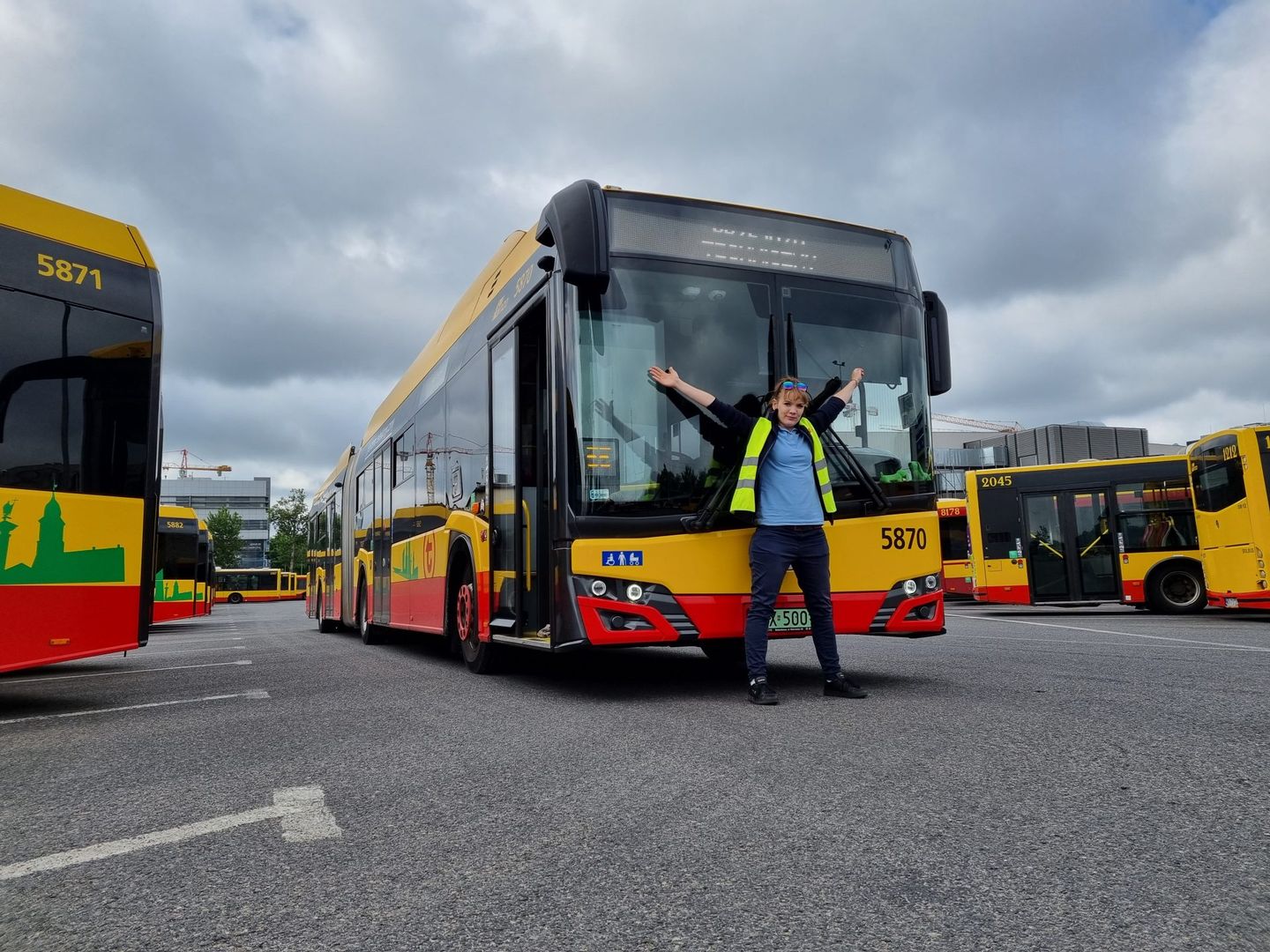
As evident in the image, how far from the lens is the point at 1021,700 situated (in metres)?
5.22

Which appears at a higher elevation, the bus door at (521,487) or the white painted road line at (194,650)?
the bus door at (521,487)

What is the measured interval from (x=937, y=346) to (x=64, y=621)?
20.3 feet

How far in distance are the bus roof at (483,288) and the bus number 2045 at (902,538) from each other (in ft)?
7.22

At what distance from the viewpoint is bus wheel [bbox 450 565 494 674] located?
758 cm

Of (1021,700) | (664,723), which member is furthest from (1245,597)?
(664,723)

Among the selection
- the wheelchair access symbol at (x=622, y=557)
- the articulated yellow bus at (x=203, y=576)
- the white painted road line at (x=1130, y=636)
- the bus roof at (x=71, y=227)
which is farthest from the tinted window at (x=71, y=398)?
the articulated yellow bus at (x=203, y=576)

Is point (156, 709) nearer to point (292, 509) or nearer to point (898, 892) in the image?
point (898, 892)

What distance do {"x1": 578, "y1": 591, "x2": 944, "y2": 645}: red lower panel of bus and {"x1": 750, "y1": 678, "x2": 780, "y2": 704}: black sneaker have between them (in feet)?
1.33

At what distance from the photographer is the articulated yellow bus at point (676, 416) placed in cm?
558

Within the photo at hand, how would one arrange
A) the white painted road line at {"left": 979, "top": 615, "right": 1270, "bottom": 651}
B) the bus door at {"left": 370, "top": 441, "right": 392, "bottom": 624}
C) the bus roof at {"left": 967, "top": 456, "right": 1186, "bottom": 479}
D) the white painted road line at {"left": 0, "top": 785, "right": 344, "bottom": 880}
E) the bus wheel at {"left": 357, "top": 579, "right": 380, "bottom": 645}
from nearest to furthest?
the white painted road line at {"left": 0, "top": 785, "right": 344, "bottom": 880} → the white painted road line at {"left": 979, "top": 615, "right": 1270, "bottom": 651} → the bus door at {"left": 370, "top": 441, "right": 392, "bottom": 624} → the bus wheel at {"left": 357, "top": 579, "right": 380, "bottom": 645} → the bus roof at {"left": 967, "top": 456, "right": 1186, "bottom": 479}

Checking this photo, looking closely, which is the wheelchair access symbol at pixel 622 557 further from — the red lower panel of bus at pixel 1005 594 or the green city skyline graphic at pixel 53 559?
the red lower panel of bus at pixel 1005 594

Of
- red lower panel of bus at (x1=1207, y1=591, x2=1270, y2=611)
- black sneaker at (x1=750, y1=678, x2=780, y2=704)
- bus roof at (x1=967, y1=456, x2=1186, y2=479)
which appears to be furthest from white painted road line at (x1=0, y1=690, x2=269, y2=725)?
bus roof at (x1=967, y1=456, x2=1186, y2=479)

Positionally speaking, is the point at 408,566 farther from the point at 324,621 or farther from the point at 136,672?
the point at 324,621

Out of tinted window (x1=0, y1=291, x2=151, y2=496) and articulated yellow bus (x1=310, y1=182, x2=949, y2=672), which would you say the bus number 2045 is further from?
tinted window (x1=0, y1=291, x2=151, y2=496)
